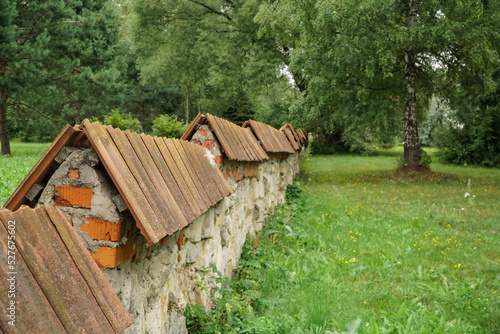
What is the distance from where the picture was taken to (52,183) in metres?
1.78

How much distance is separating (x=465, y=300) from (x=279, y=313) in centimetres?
225

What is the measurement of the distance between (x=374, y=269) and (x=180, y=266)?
328 cm

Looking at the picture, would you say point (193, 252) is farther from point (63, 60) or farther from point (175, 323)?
point (63, 60)

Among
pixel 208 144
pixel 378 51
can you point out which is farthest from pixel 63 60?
pixel 208 144

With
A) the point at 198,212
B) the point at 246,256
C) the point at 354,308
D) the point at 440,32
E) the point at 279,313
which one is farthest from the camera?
the point at 440,32

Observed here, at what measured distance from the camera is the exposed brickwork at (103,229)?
1749 millimetres

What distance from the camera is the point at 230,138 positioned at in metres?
4.60

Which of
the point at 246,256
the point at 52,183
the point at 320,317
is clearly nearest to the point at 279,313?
the point at 320,317

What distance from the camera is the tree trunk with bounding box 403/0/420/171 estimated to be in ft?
41.9

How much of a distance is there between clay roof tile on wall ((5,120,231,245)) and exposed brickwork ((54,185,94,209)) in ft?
0.43

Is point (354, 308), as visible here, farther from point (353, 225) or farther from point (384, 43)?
point (384, 43)

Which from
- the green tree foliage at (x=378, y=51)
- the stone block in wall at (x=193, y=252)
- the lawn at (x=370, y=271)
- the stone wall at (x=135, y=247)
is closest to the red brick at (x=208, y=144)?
the stone wall at (x=135, y=247)

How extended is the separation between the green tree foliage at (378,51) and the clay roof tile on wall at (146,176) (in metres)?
9.62

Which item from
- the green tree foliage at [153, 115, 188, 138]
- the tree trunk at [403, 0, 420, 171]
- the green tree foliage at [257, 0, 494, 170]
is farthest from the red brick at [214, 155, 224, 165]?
the green tree foliage at [153, 115, 188, 138]
